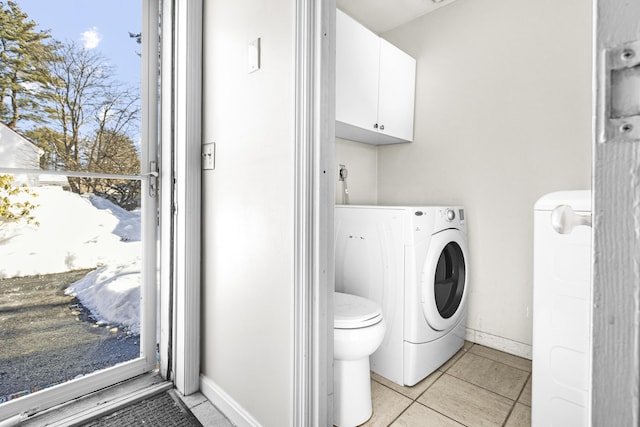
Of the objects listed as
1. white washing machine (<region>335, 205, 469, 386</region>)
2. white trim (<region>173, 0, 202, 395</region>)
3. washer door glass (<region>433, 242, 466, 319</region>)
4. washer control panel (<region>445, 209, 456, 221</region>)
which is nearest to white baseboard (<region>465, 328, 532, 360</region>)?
white washing machine (<region>335, 205, 469, 386</region>)

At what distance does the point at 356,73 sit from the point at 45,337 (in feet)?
6.90

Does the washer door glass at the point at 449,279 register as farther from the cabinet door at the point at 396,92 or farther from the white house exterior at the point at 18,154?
the white house exterior at the point at 18,154

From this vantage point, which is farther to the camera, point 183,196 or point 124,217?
point 124,217

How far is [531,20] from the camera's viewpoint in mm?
1976

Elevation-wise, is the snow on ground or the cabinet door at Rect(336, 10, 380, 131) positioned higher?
the cabinet door at Rect(336, 10, 380, 131)

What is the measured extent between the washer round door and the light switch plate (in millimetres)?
1250

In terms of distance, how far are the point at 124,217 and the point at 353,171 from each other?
1615mm

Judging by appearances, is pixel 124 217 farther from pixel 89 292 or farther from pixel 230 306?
pixel 230 306

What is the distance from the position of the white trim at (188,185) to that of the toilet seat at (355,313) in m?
0.68

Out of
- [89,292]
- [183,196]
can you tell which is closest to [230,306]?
[183,196]

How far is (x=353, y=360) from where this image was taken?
1383 millimetres

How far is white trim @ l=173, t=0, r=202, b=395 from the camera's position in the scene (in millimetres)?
1466

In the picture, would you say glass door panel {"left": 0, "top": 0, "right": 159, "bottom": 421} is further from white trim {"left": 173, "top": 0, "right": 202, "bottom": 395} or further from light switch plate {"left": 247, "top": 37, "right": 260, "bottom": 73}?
light switch plate {"left": 247, "top": 37, "right": 260, "bottom": 73}

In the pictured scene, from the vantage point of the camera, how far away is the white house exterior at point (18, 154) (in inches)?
51.0
